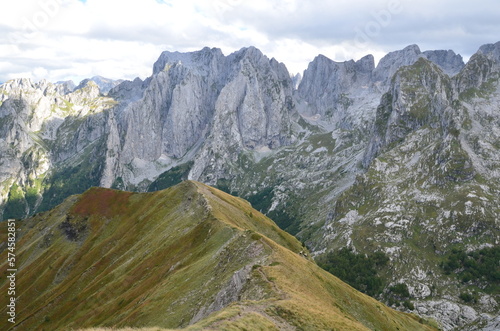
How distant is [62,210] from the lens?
18375 cm

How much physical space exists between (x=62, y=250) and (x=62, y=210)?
134ft

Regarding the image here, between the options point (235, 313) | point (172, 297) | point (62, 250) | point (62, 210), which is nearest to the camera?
point (235, 313)

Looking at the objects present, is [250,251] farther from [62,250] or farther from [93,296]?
[62,250]

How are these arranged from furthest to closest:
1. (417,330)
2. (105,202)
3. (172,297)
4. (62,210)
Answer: (62,210) → (105,202) → (417,330) → (172,297)

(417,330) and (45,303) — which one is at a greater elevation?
(417,330)

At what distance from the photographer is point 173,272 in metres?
85.8

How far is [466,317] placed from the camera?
186 meters

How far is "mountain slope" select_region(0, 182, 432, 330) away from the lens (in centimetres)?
5628

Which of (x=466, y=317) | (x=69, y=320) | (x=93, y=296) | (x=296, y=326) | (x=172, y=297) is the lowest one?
(x=466, y=317)

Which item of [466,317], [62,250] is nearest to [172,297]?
[62,250]

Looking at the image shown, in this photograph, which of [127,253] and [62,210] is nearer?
[127,253]

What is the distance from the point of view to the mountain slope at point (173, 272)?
5628cm

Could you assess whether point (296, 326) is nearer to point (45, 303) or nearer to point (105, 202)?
point (45, 303)

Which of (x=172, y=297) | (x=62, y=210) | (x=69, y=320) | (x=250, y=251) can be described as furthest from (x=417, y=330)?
(x=62, y=210)
